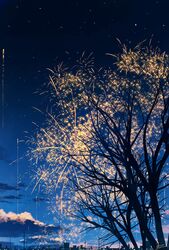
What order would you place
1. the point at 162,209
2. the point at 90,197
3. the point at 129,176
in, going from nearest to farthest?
the point at 129,176, the point at 162,209, the point at 90,197

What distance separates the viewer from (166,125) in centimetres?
1836

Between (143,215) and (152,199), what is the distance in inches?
62.0

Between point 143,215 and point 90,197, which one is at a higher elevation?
point 90,197

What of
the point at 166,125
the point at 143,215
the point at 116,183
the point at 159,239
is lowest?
the point at 159,239

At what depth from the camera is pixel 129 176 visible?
20.9m

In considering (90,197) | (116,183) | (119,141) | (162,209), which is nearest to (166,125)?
(119,141)

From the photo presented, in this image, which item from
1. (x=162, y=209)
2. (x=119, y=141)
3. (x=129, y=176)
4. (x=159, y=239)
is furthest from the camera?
(x=162, y=209)

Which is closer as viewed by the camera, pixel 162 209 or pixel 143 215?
pixel 143 215

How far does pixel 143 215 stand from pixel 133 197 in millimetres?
1129

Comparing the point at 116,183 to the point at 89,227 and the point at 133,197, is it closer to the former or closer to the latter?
the point at 133,197

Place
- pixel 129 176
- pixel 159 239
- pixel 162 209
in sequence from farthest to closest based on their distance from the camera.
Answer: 1. pixel 162 209
2. pixel 129 176
3. pixel 159 239

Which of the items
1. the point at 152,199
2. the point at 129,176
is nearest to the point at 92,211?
the point at 129,176

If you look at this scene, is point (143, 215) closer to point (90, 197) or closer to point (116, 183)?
point (116, 183)

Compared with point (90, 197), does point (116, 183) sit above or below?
below
